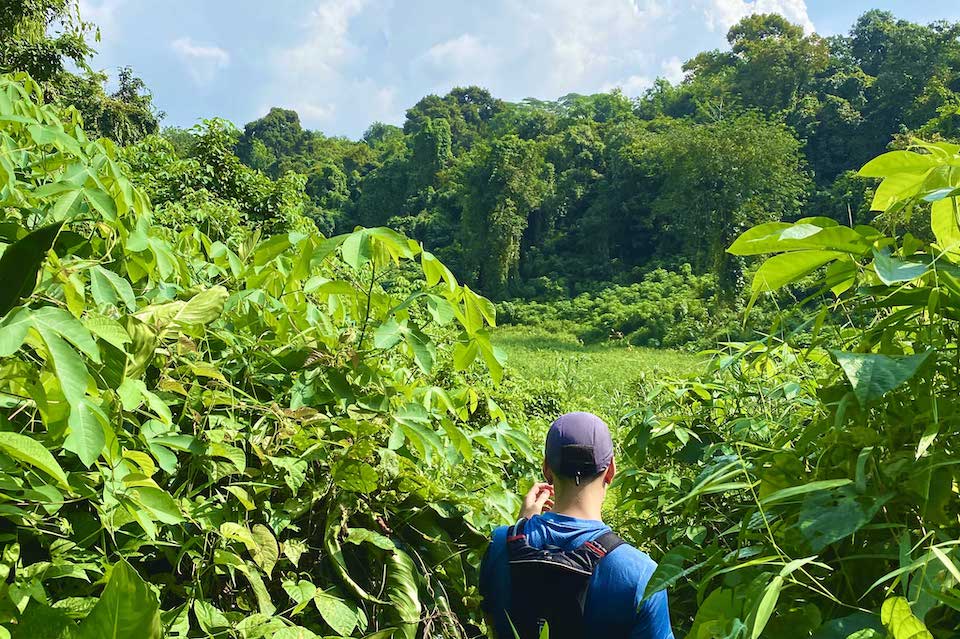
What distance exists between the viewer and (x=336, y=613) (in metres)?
1.00

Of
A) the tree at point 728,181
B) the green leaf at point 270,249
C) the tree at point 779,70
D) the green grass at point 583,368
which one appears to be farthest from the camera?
the tree at point 779,70

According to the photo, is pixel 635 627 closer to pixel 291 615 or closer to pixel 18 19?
pixel 291 615

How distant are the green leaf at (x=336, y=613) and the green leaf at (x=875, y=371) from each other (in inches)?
29.0

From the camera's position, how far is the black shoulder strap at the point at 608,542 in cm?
118

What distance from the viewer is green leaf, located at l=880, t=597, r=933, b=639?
1.71 ft

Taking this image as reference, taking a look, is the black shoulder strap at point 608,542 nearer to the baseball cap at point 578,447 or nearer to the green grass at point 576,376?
the baseball cap at point 578,447

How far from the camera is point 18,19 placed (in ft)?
28.1

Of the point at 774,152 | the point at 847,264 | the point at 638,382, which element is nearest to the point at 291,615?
the point at 847,264

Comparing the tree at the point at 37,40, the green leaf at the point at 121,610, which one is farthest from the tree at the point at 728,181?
the green leaf at the point at 121,610

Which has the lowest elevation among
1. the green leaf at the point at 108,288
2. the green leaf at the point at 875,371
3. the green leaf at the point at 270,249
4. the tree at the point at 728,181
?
the green leaf at the point at 875,371

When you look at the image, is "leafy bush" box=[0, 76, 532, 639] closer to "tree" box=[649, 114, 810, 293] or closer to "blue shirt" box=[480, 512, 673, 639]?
"blue shirt" box=[480, 512, 673, 639]

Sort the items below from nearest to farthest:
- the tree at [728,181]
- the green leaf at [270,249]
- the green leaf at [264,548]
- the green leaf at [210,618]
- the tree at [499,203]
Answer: the green leaf at [210,618]
the green leaf at [264,548]
the green leaf at [270,249]
the tree at [728,181]
the tree at [499,203]

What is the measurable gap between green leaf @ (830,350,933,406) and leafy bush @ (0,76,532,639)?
584 millimetres

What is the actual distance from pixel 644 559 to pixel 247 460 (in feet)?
2.15
